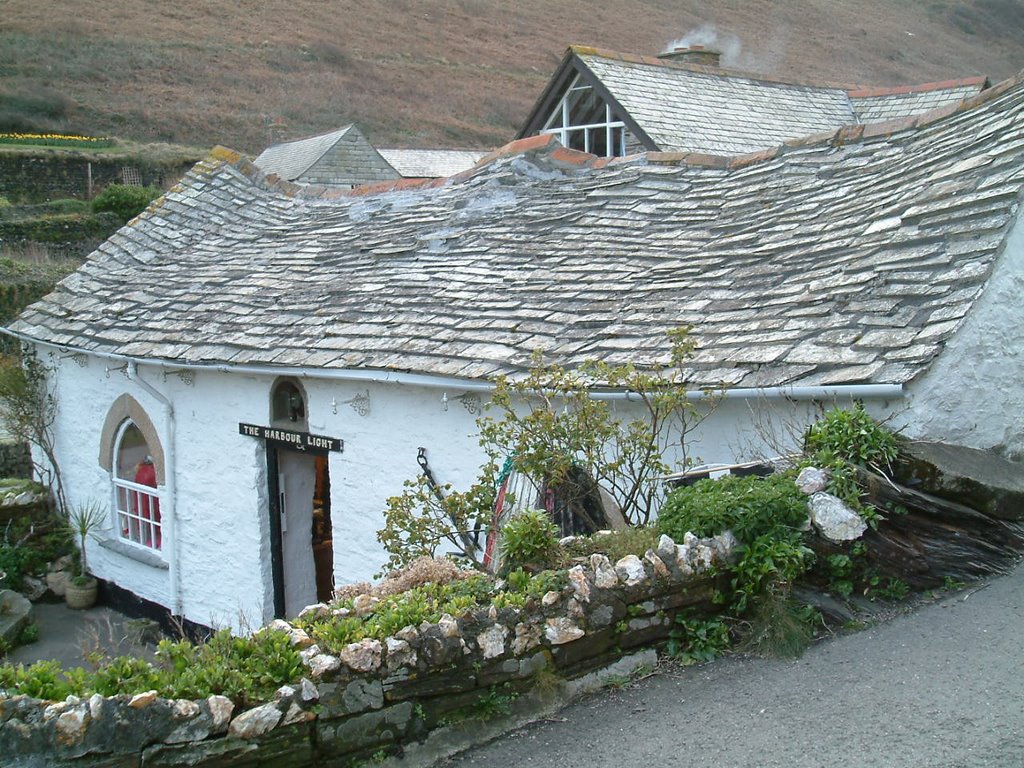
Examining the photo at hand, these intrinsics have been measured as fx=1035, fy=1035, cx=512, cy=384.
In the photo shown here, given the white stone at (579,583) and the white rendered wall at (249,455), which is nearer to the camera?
the white stone at (579,583)

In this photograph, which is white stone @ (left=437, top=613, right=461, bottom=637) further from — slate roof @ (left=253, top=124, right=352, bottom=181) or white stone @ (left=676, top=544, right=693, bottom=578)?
slate roof @ (left=253, top=124, right=352, bottom=181)

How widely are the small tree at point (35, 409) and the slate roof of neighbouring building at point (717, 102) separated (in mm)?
9780

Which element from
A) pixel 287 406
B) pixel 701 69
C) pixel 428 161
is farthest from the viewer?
pixel 428 161

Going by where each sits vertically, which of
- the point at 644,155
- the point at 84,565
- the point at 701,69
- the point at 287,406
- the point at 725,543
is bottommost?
the point at 84,565

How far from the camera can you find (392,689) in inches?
164

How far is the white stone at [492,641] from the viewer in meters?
4.35

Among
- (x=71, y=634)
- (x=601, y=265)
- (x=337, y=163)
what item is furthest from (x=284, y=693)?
(x=337, y=163)

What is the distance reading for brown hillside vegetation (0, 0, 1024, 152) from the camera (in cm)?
5153

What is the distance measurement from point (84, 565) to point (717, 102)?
43.6ft

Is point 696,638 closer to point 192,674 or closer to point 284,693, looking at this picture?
point 284,693

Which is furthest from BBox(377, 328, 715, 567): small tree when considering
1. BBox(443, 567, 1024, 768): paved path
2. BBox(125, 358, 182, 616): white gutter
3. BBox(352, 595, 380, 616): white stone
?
BBox(125, 358, 182, 616): white gutter

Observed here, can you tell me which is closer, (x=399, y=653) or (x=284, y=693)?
(x=284, y=693)

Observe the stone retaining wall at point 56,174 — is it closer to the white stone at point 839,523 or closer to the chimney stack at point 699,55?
the chimney stack at point 699,55

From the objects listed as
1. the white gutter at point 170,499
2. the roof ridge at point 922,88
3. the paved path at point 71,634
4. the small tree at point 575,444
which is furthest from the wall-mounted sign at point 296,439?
the roof ridge at point 922,88
